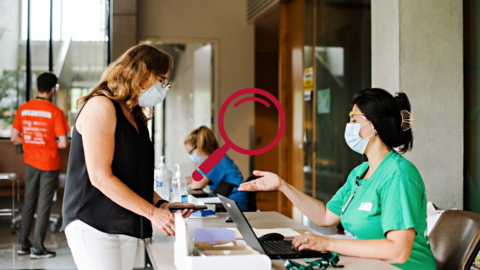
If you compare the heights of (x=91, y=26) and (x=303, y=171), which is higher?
(x=91, y=26)

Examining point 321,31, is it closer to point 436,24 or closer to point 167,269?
point 436,24

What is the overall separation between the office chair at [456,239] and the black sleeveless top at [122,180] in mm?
A: 1358

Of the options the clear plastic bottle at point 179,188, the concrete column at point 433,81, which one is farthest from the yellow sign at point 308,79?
the clear plastic bottle at point 179,188

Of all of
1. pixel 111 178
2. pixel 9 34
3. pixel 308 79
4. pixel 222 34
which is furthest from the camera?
pixel 222 34

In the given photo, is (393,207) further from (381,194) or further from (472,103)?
(472,103)

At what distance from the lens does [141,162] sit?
74.8 inches

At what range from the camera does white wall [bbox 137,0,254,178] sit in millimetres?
7377

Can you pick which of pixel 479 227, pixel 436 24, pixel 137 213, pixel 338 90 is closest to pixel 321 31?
pixel 338 90

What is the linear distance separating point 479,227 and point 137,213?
1.46 metres

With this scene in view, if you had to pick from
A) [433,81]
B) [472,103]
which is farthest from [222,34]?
[472,103]

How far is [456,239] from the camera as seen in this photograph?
2.18 meters

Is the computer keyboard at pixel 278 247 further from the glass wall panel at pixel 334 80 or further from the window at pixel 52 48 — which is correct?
the window at pixel 52 48

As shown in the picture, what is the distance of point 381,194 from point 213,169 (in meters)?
2.18

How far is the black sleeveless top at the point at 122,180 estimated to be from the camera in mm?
1797
